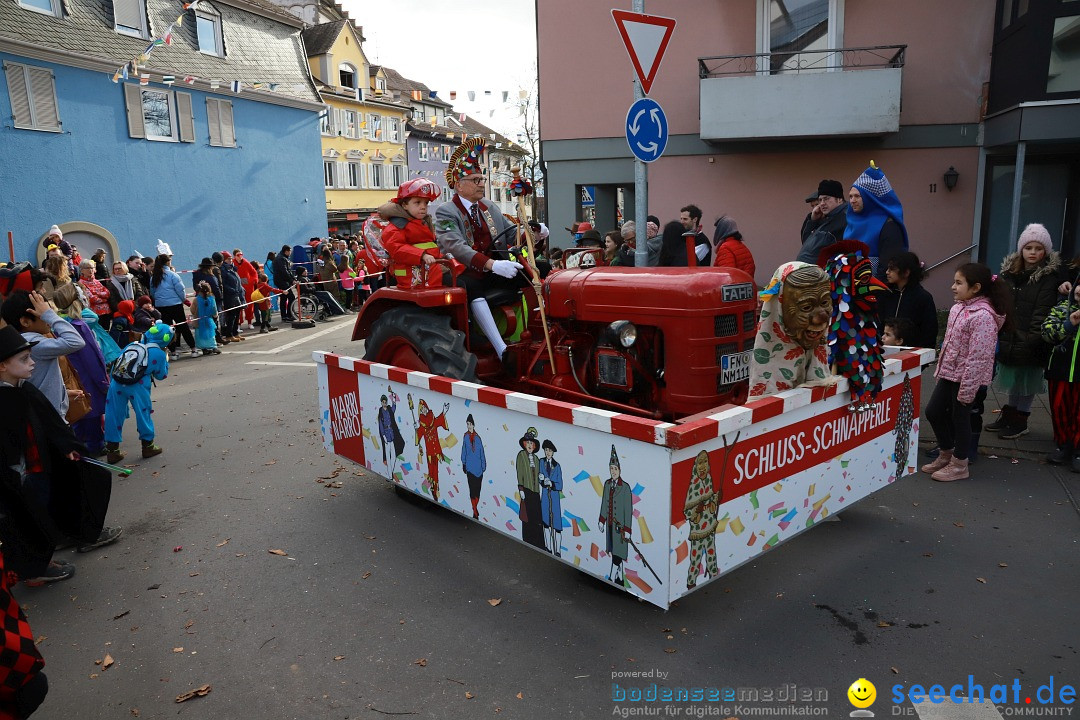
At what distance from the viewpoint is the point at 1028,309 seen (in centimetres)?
567

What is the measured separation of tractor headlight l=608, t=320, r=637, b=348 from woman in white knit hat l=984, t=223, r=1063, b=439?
3428 millimetres

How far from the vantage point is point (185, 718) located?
2854mm

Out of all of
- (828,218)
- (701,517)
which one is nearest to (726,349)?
(701,517)

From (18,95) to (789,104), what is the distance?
1656 cm

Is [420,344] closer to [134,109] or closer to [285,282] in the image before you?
[285,282]

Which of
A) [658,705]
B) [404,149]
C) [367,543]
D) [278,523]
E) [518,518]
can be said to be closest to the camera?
[658,705]

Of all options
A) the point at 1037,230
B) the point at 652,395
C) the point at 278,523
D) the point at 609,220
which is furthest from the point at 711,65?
the point at 278,523

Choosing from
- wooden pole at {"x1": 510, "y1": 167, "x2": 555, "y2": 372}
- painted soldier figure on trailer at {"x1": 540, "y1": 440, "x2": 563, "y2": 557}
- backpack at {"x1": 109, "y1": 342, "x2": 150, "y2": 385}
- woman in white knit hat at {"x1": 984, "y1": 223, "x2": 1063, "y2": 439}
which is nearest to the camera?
painted soldier figure on trailer at {"x1": 540, "y1": 440, "x2": 563, "y2": 557}

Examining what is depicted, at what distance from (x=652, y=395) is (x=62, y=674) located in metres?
3.24

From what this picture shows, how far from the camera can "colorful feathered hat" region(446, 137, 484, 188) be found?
5.16 m

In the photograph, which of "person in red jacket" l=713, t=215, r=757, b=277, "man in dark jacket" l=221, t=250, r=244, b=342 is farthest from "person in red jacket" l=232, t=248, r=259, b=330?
"person in red jacket" l=713, t=215, r=757, b=277

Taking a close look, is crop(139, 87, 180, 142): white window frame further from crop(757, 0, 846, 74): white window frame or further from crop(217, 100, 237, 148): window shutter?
crop(757, 0, 846, 74): white window frame

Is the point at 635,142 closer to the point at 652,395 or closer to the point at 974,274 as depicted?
the point at 652,395

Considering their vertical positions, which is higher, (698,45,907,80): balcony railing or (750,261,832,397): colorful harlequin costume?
(698,45,907,80): balcony railing
